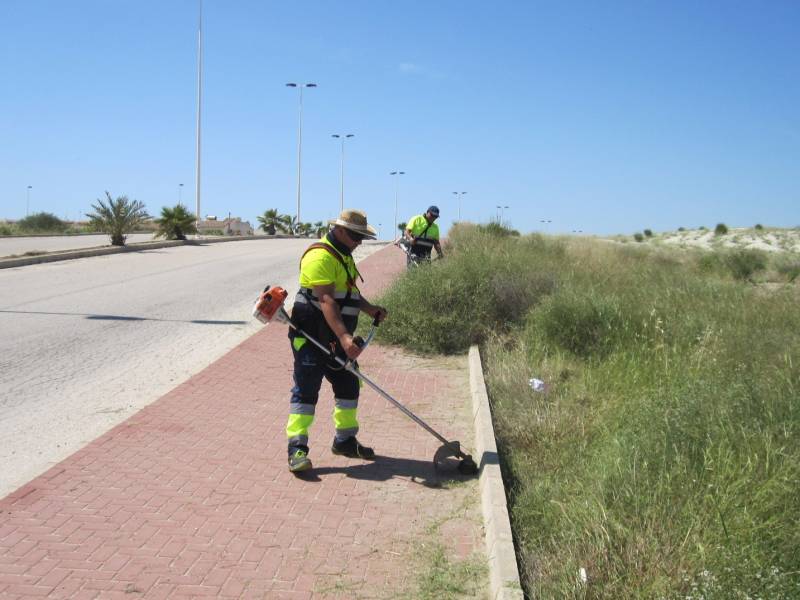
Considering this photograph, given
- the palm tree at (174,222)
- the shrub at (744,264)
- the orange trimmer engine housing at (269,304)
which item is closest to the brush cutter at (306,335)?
the orange trimmer engine housing at (269,304)

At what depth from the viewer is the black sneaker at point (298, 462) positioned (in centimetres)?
514

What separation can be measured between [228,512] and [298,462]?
2.27 feet

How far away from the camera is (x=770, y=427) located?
4.35m

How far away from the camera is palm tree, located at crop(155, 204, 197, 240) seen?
101ft

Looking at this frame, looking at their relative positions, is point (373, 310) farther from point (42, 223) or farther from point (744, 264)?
point (42, 223)

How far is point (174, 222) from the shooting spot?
101 feet

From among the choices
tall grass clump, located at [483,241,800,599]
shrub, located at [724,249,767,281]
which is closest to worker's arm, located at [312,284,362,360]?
tall grass clump, located at [483,241,800,599]

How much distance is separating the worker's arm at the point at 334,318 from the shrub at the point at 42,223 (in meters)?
46.1

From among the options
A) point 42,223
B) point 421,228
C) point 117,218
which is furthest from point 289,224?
point 421,228

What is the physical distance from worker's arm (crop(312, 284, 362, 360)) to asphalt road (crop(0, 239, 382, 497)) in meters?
2.13

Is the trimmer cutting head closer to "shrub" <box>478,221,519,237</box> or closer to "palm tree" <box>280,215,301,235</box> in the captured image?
"shrub" <box>478,221,519,237</box>

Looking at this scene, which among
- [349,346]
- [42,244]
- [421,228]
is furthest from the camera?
[42,244]

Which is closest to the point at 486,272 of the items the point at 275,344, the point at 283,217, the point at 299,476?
the point at 275,344

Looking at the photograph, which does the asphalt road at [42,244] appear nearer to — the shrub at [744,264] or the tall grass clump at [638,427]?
the tall grass clump at [638,427]
